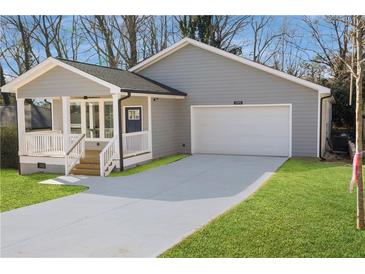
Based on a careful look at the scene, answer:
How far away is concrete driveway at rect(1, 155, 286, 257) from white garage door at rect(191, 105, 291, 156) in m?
3.53

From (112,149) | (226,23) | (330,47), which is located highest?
(226,23)

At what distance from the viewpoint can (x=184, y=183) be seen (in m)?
10.2

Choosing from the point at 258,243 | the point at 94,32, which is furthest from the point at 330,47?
the point at 258,243

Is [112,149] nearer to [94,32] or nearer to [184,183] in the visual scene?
[184,183]

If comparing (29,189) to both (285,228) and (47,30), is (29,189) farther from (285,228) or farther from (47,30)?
(47,30)

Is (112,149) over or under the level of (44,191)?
over

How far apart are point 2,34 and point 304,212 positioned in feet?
90.5

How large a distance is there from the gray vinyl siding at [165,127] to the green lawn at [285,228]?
6.78 m

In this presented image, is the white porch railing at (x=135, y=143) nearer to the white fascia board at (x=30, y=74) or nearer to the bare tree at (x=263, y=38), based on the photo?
the white fascia board at (x=30, y=74)

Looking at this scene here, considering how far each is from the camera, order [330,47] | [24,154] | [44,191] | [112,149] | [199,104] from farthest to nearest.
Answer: [330,47] → [199,104] → [24,154] → [112,149] → [44,191]

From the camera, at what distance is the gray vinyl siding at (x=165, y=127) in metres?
14.8

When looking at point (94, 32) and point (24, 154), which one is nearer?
point (24, 154)

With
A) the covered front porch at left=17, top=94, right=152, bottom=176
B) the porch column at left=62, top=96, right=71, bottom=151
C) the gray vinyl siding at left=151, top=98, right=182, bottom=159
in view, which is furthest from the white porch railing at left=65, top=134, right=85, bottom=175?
the gray vinyl siding at left=151, top=98, right=182, bottom=159

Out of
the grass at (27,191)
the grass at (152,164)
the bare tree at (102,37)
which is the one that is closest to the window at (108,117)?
the grass at (152,164)
